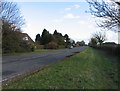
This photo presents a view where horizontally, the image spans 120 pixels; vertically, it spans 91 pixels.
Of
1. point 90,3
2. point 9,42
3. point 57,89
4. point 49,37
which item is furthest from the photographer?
point 49,37

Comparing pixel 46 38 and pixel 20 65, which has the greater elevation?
pixel 46 38

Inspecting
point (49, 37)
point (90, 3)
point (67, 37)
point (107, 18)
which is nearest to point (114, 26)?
point (107, 18)

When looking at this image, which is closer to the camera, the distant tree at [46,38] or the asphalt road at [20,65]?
the asphalt road at [20,65]

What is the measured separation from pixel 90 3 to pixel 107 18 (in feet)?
8.43

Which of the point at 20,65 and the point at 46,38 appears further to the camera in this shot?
the point at 46,38

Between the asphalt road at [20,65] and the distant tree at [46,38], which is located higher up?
the distant tree at [46,38]

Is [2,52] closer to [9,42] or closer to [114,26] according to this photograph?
[9,42]

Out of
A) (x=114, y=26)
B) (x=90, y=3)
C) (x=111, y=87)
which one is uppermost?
(x=90, y=3)

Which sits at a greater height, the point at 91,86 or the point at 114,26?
the point at 114,26

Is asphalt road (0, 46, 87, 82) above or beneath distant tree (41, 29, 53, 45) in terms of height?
beneath

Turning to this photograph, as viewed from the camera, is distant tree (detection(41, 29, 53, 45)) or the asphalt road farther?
distant tree (detection(41, 29, 53, 45))

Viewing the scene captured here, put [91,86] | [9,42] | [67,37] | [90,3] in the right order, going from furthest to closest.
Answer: [67,37] → [9,42] → [90,3] → [91,86]

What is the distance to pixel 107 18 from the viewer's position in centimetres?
3045

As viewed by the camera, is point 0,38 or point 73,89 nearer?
point 73,89
